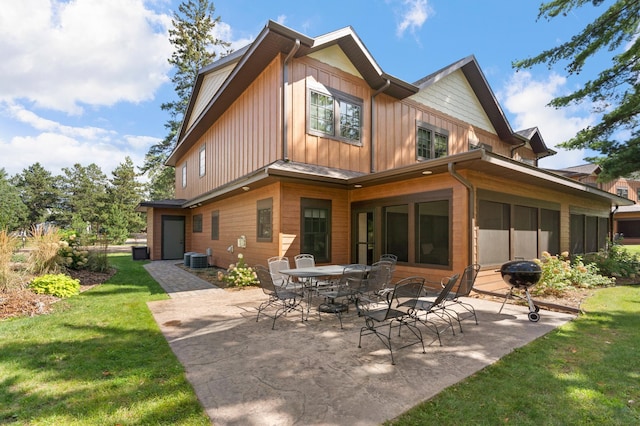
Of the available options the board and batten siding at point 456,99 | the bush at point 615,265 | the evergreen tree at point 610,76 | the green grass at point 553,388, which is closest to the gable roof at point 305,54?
the board and batten siding at point 456,99

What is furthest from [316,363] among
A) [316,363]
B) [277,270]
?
[277,270]

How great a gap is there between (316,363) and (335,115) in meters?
6.99

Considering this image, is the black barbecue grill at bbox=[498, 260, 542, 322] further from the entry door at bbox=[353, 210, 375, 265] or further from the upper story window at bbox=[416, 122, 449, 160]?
the upper story window at bbox=[416, 122, 449, 160]

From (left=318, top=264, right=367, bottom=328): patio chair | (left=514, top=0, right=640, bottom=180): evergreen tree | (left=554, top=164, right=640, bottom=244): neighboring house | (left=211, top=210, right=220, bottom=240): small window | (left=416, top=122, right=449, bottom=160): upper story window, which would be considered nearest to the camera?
(left=318, top=264, right=367, bottom=328): patio chair

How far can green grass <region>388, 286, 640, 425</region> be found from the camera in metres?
2.33

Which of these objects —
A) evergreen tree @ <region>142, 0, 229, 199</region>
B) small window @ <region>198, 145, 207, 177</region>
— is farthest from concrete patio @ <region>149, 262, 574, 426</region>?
evergreen tree @ <region>142, 0, 229, 199</region>

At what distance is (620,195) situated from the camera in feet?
85.3

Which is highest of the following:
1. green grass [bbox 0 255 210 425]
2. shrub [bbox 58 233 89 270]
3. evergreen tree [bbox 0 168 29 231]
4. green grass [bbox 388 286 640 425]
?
evergreen tree [bbox 0 168 29 231]

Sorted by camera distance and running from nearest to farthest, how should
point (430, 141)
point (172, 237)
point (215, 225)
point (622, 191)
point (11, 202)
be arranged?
1. point (430, 141)
2. point (215, 225)
3. point (172, 237)
4. point (622, 191)
5. point (11, 202)

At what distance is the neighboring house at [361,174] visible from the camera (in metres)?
7.14

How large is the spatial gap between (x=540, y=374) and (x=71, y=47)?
1814 cm

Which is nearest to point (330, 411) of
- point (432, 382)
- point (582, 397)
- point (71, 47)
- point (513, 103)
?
point (432, 382)

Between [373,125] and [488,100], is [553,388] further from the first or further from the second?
[488,100]

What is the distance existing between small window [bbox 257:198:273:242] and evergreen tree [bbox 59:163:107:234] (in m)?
41.0
